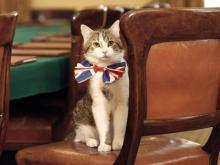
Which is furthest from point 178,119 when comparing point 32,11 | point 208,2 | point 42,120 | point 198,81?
point 32,11

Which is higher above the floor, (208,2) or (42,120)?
Result: (208,2)

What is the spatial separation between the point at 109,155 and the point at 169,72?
37cm

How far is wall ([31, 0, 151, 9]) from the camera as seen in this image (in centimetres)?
455

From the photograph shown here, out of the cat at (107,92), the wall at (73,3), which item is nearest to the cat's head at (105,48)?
the cat at (107,92)

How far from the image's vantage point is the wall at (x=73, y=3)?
14.9ft

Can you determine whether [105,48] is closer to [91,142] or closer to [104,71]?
[104,71]

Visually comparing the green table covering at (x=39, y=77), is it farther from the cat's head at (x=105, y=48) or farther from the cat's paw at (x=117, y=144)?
the cat's paw at (x=117, y=144)

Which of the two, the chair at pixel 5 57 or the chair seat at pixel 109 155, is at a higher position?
the chair at pixel 5 57

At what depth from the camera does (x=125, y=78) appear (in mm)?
1420

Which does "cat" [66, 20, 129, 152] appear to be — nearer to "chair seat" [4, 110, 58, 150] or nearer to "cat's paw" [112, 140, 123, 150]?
"cat's paw" [112, 140, 123, 150]

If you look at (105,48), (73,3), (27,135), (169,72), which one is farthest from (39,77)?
(73,3)

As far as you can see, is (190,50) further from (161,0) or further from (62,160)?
(161,0)

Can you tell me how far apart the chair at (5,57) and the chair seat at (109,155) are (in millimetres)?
171

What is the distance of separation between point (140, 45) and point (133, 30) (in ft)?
0.15
